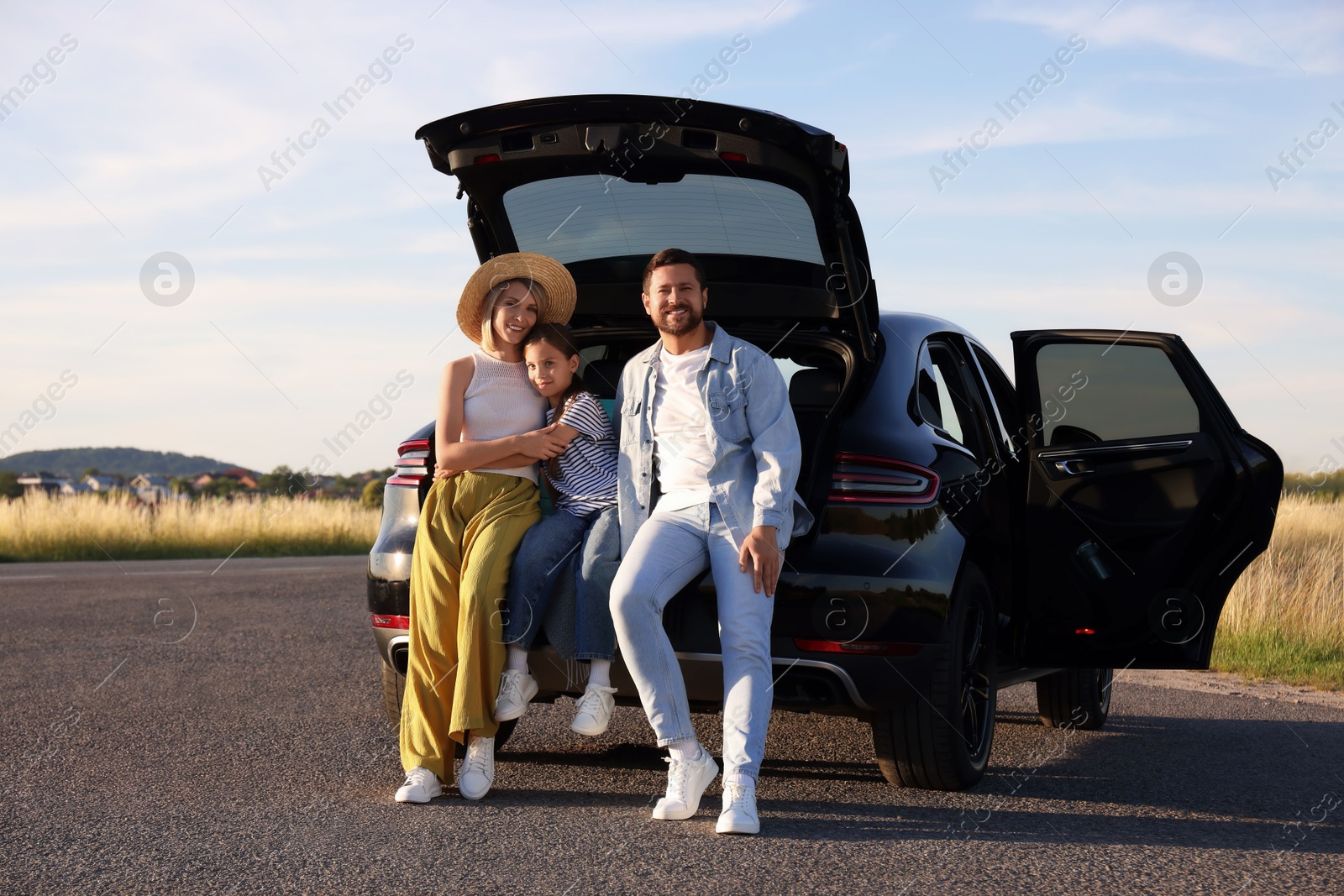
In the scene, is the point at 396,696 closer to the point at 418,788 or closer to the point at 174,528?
the point at 418,788

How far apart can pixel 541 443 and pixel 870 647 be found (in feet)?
4.61

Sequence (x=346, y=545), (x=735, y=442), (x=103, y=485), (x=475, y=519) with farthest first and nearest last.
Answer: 1. (x=346, y=545)
2. (x=103, y=485)
3. (x=475, y=519)
4. (x=735, y=442)

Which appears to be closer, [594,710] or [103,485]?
[594,710]

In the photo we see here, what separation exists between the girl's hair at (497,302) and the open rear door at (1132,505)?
2.06 m

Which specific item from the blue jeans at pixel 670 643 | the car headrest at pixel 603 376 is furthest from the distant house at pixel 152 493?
the blue jeans at pixel 670 643

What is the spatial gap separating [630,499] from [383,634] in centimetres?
109

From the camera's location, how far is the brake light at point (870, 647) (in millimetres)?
4277

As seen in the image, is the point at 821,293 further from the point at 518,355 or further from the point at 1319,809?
the point at 1319,809

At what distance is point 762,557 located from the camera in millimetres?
4211

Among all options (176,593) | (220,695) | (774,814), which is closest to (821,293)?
(774,814)

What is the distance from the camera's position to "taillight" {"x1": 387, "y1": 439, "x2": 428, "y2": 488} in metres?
4.95

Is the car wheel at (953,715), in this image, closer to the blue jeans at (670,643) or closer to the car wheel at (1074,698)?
the blue jeans at (670,643)

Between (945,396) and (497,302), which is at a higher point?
(497,302)

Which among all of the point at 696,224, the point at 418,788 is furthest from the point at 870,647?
the point at 696,224
